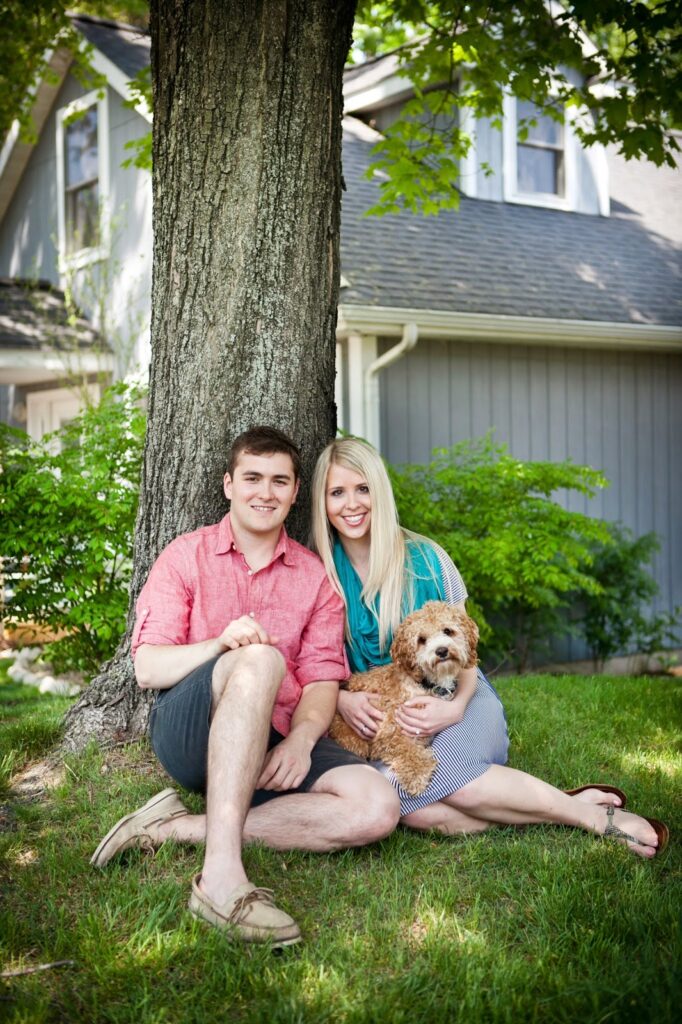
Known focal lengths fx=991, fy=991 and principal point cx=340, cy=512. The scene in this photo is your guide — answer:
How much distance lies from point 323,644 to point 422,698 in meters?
0.40

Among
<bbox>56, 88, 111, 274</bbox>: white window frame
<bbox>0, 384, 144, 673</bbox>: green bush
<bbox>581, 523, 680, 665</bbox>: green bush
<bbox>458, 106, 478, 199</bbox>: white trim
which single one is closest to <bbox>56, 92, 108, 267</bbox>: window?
<bbox>56, 88, 111, 274</bbox>: white window frame

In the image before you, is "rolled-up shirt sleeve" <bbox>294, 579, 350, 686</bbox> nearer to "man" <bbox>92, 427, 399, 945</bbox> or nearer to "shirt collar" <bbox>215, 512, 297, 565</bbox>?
"man" <bbox>92, 427, 399, 945</bbox>

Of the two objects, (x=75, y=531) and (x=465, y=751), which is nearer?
(x=465, y=751)

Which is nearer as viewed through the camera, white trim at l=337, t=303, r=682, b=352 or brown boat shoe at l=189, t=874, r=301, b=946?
brown boat shoe at l=189, t=874, r=301, b=946

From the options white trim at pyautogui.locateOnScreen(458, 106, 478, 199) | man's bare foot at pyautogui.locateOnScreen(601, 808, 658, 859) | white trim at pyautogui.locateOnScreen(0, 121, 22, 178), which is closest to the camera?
man's bare foot at pyautogui.locateOnScreen(601, 808, 658, 859)

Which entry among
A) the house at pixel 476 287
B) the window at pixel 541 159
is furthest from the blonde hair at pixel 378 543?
the window at pixel 541 159

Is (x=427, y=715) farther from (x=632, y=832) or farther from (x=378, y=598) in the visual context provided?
(x=632, y=832)

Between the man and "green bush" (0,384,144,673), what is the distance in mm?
2096

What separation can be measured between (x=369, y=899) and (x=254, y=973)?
0.55 m

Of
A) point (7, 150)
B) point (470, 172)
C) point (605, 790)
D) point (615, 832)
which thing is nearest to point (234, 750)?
point (615, 832)

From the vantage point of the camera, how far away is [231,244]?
393 cm

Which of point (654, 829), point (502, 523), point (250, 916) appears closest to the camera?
point (250, 916)

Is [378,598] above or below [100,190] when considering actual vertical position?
below

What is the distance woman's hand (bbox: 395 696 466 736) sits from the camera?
11.3 ft
